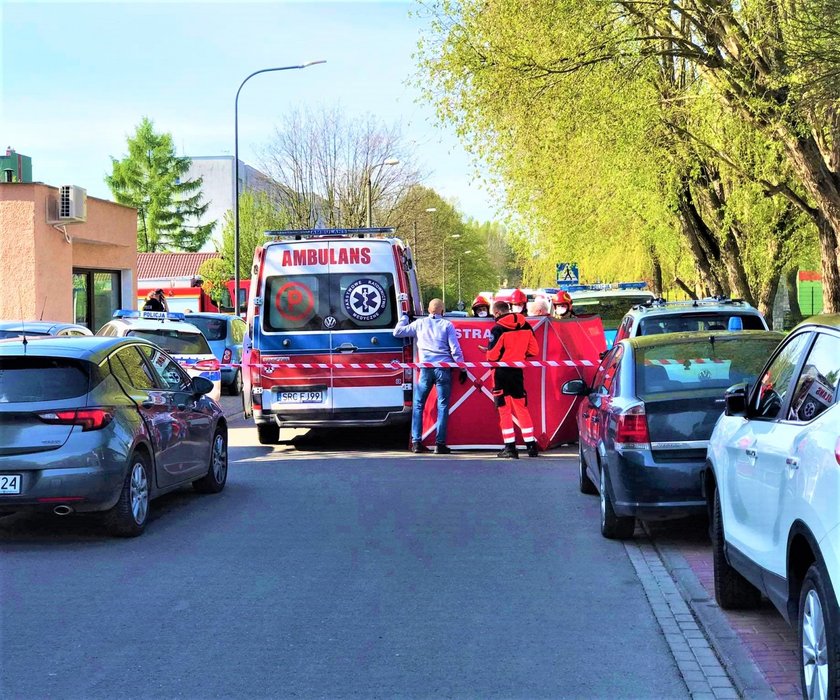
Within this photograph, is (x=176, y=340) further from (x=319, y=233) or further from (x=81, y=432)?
(x=81, y=432)

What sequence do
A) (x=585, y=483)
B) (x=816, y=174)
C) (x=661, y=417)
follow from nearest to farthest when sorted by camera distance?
(x=661, y=417) < (x=585, y=483) < (x=816, y=174)

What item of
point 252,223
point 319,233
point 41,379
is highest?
point 252,223

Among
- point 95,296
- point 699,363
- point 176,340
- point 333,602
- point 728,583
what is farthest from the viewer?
point 95,296

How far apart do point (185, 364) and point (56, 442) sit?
10702mm

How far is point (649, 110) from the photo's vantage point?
Result: 66.1ft

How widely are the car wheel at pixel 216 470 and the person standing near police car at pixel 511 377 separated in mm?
3703

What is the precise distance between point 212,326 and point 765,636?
1953 centimetres

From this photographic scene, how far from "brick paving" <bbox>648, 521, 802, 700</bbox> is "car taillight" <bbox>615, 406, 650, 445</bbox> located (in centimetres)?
91

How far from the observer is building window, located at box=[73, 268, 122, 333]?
2795 centimetres

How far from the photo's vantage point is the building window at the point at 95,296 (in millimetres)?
27953

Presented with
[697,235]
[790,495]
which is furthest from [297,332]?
[697,235]

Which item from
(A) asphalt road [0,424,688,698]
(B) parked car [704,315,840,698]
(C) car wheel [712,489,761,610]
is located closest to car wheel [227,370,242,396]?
(A) asphalt road [0,424,688,698]

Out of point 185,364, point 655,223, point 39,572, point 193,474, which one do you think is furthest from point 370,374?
point 655,223

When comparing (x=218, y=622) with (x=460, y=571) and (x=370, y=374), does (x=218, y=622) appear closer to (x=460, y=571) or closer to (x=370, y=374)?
(x=460, y=571)
